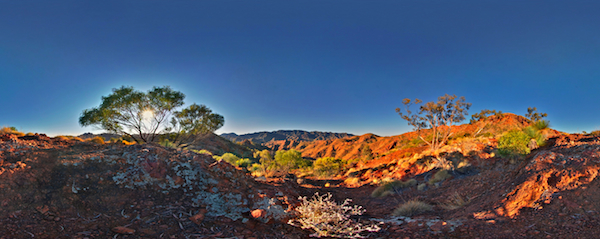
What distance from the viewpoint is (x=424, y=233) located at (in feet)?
16.7

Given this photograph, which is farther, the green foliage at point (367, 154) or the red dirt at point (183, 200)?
the green foliage at point (367, 154)

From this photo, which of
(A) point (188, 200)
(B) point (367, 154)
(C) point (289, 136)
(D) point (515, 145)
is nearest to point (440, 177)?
(D) point (515, 145)

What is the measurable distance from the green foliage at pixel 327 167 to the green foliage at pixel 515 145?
47.0 ft

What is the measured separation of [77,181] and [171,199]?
70.0 inches

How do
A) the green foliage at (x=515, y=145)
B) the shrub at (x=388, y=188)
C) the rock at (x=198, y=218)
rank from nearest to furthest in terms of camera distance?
the rock at (x=198, y=218), the shrub at (x=388, y=188), the green foliage at (x=515, y=145)

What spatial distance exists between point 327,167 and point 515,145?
16300 mm

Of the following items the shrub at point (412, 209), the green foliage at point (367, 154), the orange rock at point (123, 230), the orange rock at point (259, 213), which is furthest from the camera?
the green foliage at point (367, 154)

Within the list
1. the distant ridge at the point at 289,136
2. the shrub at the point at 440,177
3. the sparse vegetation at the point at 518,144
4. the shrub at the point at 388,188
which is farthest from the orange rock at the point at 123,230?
the distant ridge at the point at 289,136

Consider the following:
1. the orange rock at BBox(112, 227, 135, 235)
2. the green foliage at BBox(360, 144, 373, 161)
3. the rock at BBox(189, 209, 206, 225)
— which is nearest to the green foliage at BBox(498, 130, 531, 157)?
the rock at BBox(189, 209, 206, 225)

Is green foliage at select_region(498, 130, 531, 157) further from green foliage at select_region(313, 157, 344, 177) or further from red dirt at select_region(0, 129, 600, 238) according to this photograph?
green foliage at select_region(313, 157, 344, 177)

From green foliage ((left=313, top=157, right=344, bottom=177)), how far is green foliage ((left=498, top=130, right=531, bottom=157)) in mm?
14337

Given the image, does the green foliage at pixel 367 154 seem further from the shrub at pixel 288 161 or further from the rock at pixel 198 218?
the rock at pixel 198 218

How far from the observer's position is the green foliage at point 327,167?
979 inches

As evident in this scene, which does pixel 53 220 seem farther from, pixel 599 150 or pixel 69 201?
pixel 599 150
